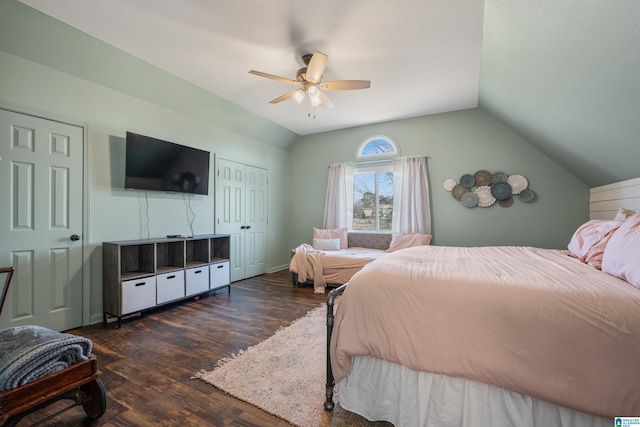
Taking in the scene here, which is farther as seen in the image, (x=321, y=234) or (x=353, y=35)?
(x=321, y=234)

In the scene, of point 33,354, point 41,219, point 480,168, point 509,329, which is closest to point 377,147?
point 480,168

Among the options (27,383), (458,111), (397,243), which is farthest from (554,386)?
(458,111)

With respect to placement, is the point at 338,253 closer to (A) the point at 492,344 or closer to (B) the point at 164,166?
(B) the point at 164,166

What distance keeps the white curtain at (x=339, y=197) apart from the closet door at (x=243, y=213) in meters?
1.31

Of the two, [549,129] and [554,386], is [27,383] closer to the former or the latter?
[554,386]

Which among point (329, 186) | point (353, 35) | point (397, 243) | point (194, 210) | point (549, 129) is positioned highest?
point (353, 35)

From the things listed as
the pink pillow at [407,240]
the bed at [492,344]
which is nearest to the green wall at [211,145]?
the pink pillow at [407,240]

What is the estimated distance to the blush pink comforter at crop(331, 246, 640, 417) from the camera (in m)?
1.02

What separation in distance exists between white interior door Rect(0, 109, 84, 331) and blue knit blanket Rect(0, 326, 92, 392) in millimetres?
1329

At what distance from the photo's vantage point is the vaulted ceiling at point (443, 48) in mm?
1773

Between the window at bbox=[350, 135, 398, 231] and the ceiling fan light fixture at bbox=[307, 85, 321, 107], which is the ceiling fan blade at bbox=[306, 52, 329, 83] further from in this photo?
the window at bbox=[350, 135, 398, 231]

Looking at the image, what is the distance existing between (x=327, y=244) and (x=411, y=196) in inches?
68.5

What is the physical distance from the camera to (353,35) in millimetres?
2420

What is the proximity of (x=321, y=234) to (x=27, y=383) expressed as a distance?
4.07 m
